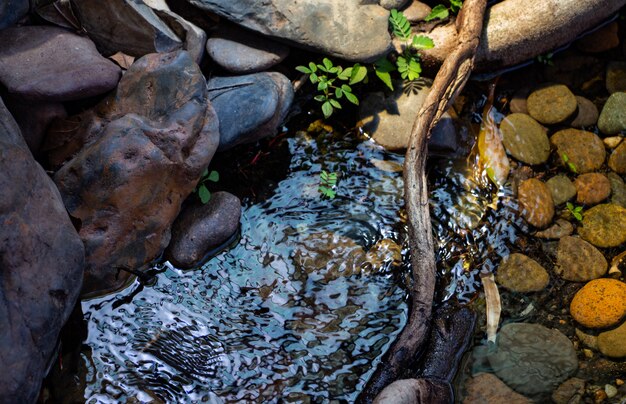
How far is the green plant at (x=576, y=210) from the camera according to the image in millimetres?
5246

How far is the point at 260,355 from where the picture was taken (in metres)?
4.41

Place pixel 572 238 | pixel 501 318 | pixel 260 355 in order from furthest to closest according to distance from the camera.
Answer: pixel 572 238
pixel 501 318
pixel 260 355

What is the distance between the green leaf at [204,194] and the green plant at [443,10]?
2.59 m

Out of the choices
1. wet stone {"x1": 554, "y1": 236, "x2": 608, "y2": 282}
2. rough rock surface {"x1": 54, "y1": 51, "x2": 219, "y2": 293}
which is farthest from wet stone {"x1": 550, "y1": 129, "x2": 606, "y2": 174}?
rough rock surface {"x1": 54, "y1": 51, "x2": 219, "y2": 293}

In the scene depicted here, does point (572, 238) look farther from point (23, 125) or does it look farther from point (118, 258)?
point (23, 125)

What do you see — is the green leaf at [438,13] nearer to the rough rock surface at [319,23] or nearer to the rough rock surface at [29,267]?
the rough rock surface at [319,23]

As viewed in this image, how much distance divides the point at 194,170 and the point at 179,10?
60.6 inches

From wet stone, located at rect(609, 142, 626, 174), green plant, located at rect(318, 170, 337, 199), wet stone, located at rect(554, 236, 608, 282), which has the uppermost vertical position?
wet stone, located at rect(609, 142, 626, 174)

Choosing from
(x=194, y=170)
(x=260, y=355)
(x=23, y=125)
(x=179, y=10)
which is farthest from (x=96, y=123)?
(x=260, y=355)

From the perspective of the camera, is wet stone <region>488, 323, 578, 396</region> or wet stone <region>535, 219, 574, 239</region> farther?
wet stone <region>535, 219, 574, 239</region>

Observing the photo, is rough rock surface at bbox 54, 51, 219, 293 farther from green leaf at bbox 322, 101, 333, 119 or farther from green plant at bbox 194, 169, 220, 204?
green leaf at bbox 322, 101, 333, 119

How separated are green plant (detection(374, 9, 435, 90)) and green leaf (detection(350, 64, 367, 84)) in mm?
176

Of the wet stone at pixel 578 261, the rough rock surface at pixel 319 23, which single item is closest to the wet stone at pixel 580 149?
the wet stone at pixel 578 261

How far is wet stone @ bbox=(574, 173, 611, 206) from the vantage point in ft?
17.5
